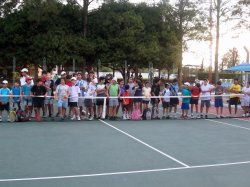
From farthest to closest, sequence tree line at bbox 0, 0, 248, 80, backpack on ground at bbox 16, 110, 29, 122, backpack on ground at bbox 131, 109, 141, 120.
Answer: tree line at bbox 0, 0, 248, 80, backpack on ground at bbox 131, 109, 141, 120, backpack on ground at bbox 16, 110, 29, 122

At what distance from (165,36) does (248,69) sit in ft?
46.2

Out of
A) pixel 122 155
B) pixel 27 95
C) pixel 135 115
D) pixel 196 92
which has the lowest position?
pixel 122 155

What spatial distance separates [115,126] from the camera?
13391 mm

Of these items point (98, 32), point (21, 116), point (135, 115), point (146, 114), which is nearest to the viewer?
point (21, 116)

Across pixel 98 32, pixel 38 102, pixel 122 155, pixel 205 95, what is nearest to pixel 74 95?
pixel 38 102

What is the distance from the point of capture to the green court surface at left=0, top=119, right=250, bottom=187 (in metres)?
6.56

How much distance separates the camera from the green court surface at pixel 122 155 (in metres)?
6.56

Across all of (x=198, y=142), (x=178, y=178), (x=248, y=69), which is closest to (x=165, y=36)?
(x=248, y=69)

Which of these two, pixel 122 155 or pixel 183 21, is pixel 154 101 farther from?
pixel 183 21

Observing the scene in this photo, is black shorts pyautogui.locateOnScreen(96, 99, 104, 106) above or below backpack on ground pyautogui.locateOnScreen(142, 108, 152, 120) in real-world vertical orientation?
above

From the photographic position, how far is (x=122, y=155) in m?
8.58

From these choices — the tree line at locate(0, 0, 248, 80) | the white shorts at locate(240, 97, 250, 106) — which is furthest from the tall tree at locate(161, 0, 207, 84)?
the white shorts at locate(240, 97, 250, 106)

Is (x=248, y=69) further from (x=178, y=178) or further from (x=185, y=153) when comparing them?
(x=178, y=178)

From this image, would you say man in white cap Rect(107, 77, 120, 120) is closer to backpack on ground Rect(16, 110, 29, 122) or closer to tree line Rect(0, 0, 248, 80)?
backpack on ground Rect(16, 110, 29, 122)
